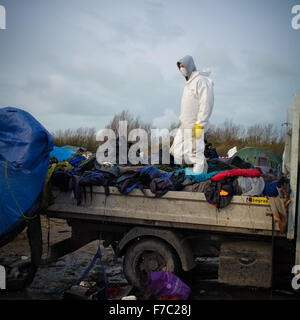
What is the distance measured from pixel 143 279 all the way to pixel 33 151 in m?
2.15

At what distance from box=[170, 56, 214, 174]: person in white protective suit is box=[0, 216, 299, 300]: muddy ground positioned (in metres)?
1.61

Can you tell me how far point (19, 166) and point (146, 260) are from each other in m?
1.98

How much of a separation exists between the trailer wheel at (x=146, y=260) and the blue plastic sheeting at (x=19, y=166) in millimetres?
1381

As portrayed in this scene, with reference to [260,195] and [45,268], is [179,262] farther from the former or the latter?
[45,268]

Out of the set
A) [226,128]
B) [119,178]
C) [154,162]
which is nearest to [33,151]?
[119,178]

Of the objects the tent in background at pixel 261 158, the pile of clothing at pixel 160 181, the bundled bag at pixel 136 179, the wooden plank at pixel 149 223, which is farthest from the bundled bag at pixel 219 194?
the tent in background at pixel 261 158

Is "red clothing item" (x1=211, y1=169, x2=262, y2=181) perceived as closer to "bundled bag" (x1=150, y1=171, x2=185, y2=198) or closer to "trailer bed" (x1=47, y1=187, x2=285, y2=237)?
"trailer bed" (x1=47, y1=187, x2=285, y2=237)

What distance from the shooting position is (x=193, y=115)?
5578 mm

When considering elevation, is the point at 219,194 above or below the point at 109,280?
above

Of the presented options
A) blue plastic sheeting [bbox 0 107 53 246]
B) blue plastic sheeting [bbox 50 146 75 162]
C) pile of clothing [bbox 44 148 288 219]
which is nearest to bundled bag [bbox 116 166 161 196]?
pile of clothing [bbox 44 148 288 219]

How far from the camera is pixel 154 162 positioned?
5820 millimetres

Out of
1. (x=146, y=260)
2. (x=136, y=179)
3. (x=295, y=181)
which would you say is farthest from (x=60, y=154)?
(x=295, y=181)

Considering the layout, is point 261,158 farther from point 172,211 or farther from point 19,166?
point 19,166

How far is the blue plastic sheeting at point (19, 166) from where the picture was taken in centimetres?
438
